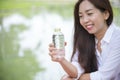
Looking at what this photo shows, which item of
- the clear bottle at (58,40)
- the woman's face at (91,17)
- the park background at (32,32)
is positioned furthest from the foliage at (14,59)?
the clear bottle at (58,40)

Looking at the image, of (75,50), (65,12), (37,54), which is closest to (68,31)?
(65,12)

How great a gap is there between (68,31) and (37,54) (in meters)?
0.37

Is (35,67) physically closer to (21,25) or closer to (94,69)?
(21,25)

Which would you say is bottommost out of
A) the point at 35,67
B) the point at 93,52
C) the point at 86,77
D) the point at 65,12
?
the point at 35,67

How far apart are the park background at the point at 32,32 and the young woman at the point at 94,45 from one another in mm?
1046

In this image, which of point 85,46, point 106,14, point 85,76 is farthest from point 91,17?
point 85,76

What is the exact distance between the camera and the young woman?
149cm

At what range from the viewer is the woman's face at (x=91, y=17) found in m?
1.50

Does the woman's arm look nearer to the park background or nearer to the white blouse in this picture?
the white blouse

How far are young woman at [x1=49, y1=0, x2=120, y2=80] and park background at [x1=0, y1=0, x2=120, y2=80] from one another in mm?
1046

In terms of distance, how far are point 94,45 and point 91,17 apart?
19 centimetres

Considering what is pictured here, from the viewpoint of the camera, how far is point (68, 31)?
2.71 meters

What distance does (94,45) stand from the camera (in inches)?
63.8

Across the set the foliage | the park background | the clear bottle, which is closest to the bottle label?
the clear bottle
